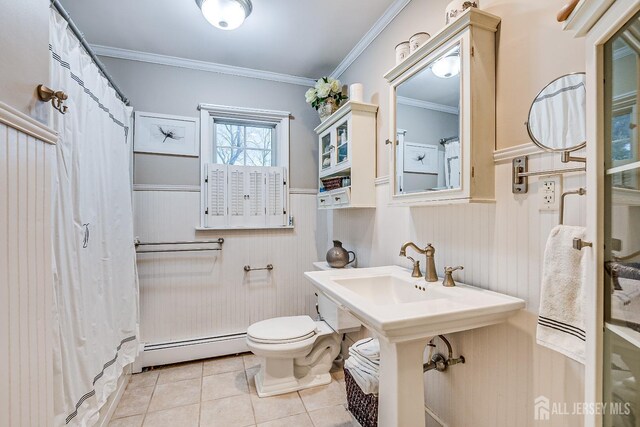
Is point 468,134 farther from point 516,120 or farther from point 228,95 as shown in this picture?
point 228,95

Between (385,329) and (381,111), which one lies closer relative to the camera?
(385,329)

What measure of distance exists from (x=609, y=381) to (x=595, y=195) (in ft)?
1.35

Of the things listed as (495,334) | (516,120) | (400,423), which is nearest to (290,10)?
(516,120)

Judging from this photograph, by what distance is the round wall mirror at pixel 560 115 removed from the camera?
0.87m

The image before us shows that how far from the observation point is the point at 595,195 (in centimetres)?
62

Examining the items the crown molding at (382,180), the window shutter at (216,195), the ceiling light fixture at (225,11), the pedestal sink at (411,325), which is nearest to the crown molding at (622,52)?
the pedestal sink at (411,325)

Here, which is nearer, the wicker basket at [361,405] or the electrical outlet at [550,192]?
the electrical outlet at [550,192]

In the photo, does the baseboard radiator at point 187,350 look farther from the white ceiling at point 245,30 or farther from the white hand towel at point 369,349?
the white ceiling at point 245,30

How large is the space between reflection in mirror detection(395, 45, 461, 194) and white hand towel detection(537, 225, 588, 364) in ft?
1.36

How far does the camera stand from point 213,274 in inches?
97.7

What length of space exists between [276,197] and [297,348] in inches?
51.6

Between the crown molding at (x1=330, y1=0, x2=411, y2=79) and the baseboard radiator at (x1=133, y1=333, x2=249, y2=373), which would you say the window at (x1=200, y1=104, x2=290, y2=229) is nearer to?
the crown molding at (x1=330, y1=0, x2=411, y2=79)

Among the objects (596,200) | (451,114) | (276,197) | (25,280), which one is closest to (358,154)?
(451,114)

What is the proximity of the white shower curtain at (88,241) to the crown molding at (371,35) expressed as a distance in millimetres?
1705
